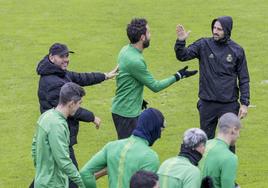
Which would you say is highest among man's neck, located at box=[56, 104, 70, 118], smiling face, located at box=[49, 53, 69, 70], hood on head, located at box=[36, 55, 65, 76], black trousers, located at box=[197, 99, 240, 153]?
smiling face, located at box=[49, 53, 69, 70]

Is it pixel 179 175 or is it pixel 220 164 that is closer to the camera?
pixel 179 175

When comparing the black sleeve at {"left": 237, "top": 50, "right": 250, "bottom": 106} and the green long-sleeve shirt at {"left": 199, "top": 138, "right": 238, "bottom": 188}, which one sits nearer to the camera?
the green long-sleeve shirt at {"left": 199, "top": 138, "right": 238, "bottom": 188}

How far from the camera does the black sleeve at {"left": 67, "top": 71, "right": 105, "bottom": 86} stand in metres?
11.7

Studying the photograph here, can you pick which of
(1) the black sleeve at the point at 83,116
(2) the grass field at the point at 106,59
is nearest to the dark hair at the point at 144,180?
(1) the black sleeve at the point at 83,116

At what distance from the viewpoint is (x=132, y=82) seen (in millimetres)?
11414

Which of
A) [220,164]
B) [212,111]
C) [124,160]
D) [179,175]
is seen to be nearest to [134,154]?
[124,160]

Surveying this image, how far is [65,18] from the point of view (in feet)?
81.3

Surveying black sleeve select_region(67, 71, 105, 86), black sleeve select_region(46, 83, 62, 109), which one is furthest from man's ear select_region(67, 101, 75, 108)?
black sleeve select_region(67, 71, 105, 86)

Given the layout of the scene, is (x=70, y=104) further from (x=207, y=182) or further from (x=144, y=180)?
(x=144, y=180)

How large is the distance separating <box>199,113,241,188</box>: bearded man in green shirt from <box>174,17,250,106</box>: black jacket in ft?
9.59

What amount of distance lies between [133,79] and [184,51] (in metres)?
1.17

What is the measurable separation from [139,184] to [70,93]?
2.63 metres

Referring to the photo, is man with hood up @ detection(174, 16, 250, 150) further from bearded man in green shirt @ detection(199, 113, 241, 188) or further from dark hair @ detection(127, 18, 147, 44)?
bearded man in green shirt @ detection(199, 113, 241, 188)

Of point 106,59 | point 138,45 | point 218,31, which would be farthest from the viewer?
point 106,59
